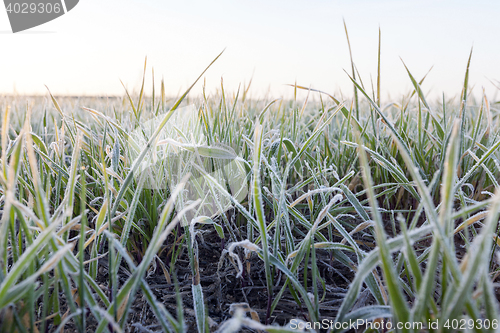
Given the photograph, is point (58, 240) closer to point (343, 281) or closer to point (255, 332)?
point (255, 332)

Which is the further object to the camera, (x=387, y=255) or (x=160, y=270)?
(x=160, y=270)

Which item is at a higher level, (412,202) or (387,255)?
(387,255)

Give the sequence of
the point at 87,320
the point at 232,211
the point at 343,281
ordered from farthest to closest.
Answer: the point at 232,211 → the point at 343,281 → the point at 87,320

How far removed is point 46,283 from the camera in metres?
0.38

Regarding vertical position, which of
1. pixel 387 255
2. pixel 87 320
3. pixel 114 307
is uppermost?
pixel 387 255

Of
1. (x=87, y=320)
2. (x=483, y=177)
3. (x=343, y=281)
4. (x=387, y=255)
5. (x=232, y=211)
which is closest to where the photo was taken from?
(x=387, y=255)

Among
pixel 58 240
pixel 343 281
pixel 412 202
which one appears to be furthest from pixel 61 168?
pixel 412 202

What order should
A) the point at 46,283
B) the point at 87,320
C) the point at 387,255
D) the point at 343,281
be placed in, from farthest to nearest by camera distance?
the point at 343,281, the point at 87,320, the point at 46,283, the point at 387,255

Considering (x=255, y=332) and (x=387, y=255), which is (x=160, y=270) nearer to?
(x=255, y=332)

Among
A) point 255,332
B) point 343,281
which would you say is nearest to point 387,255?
point 255,332

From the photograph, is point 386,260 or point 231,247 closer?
point 386,260

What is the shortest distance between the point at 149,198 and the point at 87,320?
0.25 meters

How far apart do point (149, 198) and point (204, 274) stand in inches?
7.6

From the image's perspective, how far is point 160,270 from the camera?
64 centimetres
